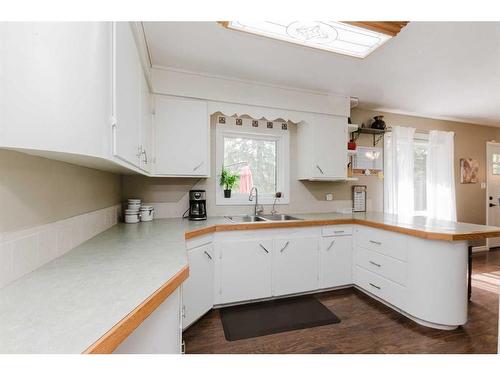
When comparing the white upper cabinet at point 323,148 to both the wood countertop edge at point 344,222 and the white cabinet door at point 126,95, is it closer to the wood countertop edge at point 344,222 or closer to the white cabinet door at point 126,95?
the wood countertop edge at point 344,222

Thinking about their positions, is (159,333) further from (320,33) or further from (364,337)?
(320,33)

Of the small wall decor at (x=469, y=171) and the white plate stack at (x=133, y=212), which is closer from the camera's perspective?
the white plate stack at (x=133, y=212)

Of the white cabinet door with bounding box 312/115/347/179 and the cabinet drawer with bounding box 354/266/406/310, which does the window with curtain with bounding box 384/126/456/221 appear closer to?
the white cabinet door with bounding box 312/115/347/179

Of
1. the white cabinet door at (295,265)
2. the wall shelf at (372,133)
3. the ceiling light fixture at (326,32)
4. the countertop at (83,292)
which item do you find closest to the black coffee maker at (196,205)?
the white cabinet door at (295,265)

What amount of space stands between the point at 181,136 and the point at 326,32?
1.48m

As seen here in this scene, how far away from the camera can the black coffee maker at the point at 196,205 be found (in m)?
2.37

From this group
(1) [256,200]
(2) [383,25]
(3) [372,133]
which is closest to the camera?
(2) [383,25]

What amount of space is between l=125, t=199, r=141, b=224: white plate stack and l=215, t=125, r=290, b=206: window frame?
82 cm

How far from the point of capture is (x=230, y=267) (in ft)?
6.90

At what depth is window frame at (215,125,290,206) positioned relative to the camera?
8.71 ft

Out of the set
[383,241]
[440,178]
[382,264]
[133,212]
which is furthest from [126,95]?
[440,178]

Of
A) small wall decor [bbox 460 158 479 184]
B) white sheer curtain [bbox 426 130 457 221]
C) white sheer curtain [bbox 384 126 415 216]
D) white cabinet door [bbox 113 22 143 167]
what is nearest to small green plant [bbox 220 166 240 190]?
white cabinet door [bbox 113 22 143 167]

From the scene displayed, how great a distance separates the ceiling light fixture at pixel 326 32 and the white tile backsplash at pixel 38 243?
1578 millimetres

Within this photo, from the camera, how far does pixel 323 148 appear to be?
9.04 feet
